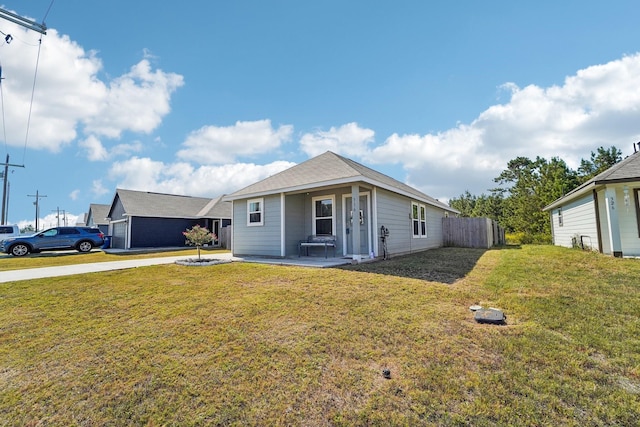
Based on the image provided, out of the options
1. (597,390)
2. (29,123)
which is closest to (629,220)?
(597,390)

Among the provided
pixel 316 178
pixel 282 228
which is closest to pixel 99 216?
pixel 282 228

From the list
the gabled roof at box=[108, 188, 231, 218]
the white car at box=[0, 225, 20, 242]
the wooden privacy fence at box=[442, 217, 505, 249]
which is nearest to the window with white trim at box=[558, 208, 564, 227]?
the wooden privacy fence at box=[442, 217, 505, 249]

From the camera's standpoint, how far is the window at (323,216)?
10.5m

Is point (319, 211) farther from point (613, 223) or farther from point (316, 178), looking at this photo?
point (613, 223)

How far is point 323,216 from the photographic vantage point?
421 inches

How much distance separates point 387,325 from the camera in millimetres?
3447

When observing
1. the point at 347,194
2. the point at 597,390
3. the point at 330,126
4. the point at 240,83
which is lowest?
the point at 597,390

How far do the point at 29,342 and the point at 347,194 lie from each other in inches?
328

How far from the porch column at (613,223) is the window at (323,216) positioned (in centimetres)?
863

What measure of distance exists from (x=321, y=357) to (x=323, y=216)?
318 inches

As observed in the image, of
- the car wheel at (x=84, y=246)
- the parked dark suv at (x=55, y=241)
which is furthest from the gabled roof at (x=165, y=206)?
the car wheel at (x=84, y=246)

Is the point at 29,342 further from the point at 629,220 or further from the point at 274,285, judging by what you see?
the point at 629,220

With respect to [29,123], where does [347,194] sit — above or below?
below

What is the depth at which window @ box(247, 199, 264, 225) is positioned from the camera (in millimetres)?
11102
